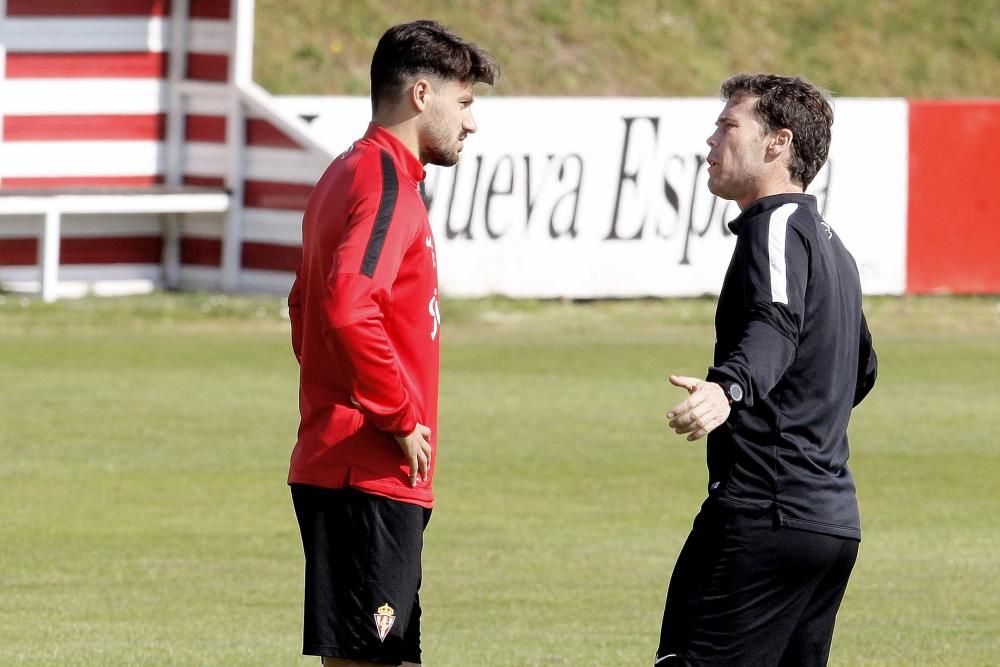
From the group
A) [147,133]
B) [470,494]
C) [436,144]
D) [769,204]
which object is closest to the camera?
[769,204]

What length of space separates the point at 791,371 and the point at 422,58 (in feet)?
3.87

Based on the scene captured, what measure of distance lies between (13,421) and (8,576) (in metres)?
4.15

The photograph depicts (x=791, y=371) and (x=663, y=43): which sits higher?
(x=663, y=43)

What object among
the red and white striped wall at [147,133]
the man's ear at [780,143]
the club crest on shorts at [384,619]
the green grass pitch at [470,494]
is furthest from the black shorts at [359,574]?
the red and white striped wall at [147,133]

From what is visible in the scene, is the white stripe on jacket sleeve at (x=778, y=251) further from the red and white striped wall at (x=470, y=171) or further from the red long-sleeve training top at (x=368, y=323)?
the red and white striped wall at (x=470, y=171)

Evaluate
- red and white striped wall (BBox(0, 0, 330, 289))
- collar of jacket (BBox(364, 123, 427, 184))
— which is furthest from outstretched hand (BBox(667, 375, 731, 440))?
red and white striped wall (BBox(0, 0, 330, 289))

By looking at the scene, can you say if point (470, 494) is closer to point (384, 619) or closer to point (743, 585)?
point (384, 619)

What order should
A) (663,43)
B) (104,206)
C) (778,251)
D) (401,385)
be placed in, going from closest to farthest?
(778,251), (401,385), (104,206), (663,43)

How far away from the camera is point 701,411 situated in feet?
13.5

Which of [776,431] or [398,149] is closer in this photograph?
[776,431]

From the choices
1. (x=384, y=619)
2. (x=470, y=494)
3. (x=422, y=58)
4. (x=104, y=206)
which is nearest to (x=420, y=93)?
(x=422, y=58)

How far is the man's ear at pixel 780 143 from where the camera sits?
4.55 meters

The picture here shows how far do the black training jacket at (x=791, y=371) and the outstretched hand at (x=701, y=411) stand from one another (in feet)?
0.61

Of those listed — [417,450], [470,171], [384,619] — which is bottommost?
[384,619]
